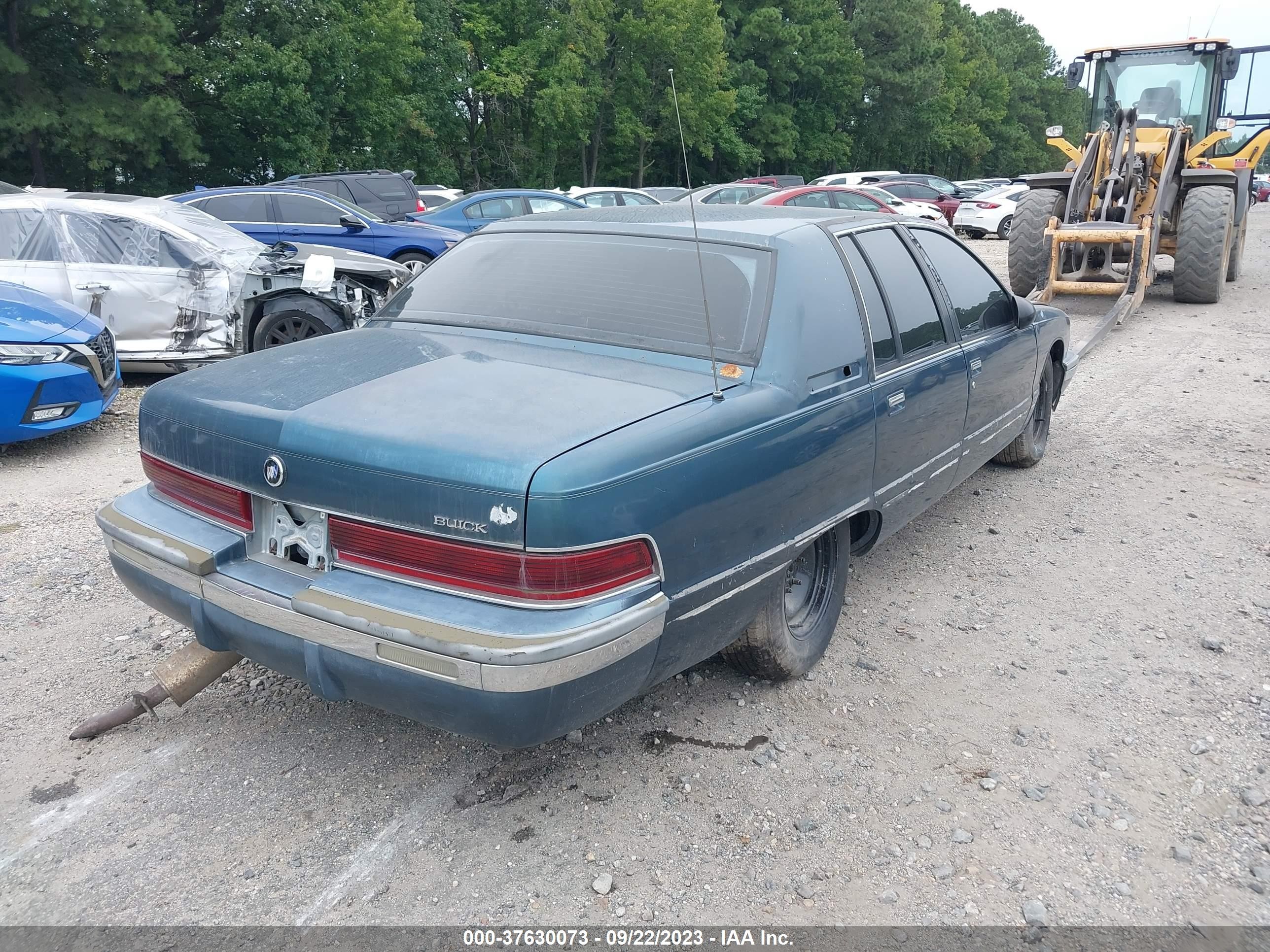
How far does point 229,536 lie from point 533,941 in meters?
1.49

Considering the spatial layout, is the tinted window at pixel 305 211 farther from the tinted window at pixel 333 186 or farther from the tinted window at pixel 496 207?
the tinted window at pixel 496 207

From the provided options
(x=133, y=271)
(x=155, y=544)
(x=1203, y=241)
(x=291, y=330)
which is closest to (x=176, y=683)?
(x=155, y=544)

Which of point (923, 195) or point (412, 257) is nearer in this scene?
point (412, 257)

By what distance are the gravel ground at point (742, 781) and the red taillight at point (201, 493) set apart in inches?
31.4

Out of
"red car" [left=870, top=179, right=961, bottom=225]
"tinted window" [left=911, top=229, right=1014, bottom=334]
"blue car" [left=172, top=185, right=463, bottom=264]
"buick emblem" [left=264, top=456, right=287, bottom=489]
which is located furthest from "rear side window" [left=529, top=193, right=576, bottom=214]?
"buick emblem" [left=264, top=456, right=287, bottom=489]

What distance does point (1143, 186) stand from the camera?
454 inches

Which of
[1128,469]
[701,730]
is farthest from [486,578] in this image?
[1128,469]

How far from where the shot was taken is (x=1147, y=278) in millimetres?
10891

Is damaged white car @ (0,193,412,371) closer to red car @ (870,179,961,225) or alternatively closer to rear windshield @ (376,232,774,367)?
rear windshield @ (376,232,774,367)

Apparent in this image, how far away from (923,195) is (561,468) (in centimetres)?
2577

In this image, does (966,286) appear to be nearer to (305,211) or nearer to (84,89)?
(305,211)

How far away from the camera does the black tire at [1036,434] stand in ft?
19.3

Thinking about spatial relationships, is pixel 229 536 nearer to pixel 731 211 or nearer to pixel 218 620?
pixel 218 620

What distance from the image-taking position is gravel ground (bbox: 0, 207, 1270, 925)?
8.44 feet
